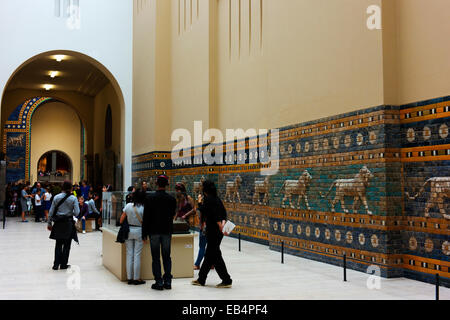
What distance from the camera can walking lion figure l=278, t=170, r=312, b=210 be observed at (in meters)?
10.1

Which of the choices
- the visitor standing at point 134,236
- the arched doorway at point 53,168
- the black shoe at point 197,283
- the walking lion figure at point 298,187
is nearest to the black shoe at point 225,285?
the black shoe at point 197,283

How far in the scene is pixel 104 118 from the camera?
27.5 m

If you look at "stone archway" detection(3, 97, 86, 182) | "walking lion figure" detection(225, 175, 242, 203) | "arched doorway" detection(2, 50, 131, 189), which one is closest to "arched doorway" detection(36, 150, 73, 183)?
"arched doorway" detection(2, 50, 131, 189)

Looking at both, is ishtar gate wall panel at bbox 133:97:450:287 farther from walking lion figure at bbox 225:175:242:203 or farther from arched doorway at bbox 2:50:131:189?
arched doorway at bbox 2:50:131:189

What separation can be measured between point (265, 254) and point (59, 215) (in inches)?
178

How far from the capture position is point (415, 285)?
7430mm

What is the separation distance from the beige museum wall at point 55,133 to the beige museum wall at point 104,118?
3.92 m

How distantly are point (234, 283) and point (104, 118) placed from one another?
70.0ft

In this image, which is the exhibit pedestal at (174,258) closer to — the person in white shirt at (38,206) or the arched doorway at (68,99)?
the person in white shirt at (38,206)

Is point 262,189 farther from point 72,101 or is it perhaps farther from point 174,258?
point 72,101

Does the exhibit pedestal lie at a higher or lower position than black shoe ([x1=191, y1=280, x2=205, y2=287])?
higher

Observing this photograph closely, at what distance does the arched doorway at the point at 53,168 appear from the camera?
34.5m

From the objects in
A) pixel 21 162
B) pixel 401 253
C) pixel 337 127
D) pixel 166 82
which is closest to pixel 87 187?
pixel 166 82

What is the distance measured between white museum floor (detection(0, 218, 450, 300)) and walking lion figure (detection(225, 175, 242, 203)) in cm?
310
